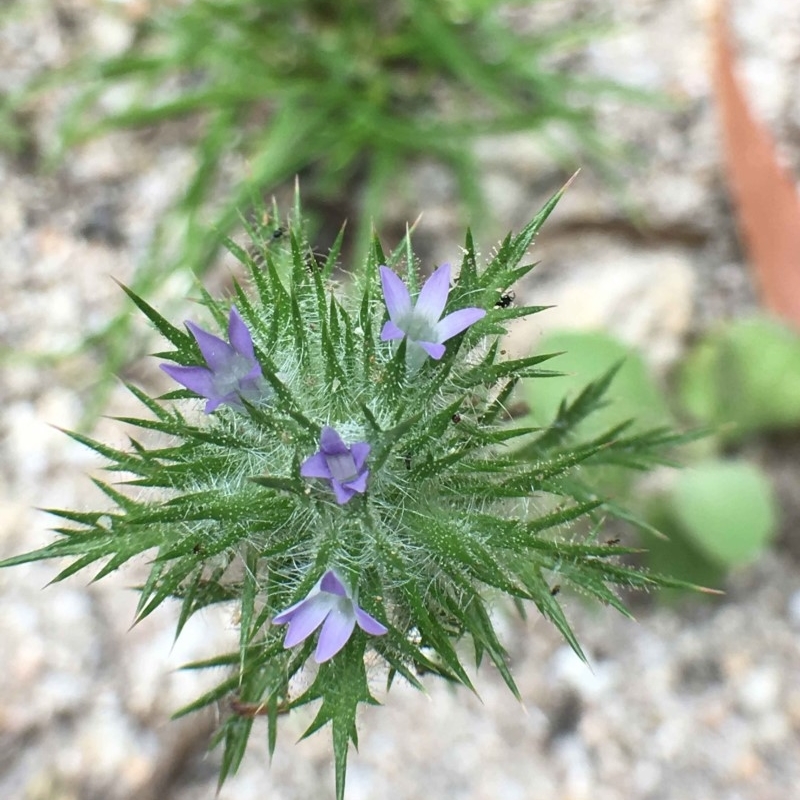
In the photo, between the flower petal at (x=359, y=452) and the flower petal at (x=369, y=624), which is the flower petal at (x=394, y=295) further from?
the flower petal at (x=369, y=624)

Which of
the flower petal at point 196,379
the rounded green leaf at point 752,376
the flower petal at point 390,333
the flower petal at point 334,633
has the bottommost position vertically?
the rounded green leaf at point 752,376

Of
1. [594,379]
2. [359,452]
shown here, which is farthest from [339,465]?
[594,379]

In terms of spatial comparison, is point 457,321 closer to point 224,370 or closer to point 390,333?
point 390,333

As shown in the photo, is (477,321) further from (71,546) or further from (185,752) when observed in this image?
(185,752)

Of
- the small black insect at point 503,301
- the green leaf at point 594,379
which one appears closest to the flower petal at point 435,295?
the small black insect at point 503,301

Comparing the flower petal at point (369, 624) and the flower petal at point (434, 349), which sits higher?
the flower petal at point (434, 349)

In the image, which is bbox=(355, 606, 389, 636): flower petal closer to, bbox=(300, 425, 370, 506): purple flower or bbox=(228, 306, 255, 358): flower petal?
bbox=(300, 425, 370, 506): purple flower

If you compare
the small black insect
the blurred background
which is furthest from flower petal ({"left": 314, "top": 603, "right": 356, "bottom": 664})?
the blurred background
